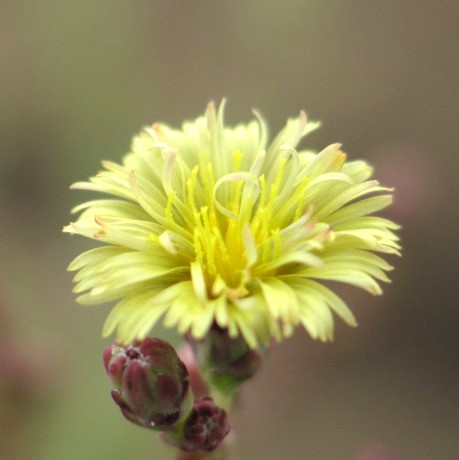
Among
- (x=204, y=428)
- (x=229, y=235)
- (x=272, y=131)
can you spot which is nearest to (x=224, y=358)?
(x=204, y=428)

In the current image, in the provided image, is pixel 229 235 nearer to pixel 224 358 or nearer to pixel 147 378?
pixel 224 358

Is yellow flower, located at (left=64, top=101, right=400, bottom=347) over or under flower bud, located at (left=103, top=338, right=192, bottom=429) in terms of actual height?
over

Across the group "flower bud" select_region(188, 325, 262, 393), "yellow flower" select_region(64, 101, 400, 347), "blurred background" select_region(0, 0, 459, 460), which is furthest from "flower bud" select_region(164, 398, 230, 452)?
"blurred background" select_region(0, 0, 459, 460)

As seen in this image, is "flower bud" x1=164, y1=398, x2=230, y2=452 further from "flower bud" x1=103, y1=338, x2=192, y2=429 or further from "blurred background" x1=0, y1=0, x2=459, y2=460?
"blurred background" x1=0, y1=0, x2=459, y2=460

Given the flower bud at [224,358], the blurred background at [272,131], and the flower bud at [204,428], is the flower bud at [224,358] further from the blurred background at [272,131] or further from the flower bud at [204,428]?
the blurred background at [272,131]

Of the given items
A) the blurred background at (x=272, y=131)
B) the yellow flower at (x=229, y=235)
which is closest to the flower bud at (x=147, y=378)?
the yellow flower at (x=229, y=235)

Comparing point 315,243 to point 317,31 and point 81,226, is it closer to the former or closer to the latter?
point 81,226

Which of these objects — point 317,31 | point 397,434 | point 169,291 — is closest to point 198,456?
point 169,291
